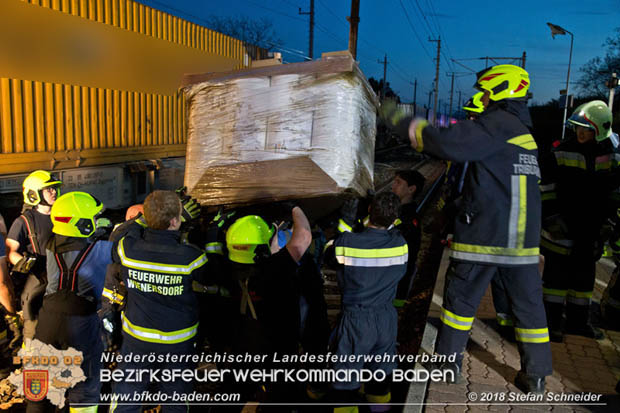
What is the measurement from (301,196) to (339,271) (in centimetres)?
109

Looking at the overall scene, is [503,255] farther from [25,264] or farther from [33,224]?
[33,224]

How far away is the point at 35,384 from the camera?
2734 millimetres

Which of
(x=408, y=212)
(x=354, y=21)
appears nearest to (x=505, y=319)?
(x=408, y=212)

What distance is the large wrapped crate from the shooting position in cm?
349

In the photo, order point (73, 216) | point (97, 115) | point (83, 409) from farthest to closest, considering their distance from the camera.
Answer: point (97, 115) → point (83, 409) → point (73, 216)

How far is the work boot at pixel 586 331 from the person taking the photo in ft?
12.0

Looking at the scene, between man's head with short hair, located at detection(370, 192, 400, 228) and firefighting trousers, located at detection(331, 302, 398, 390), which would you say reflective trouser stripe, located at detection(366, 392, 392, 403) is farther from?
man's head with short hair, located at detection(370, 192, 400, 228)

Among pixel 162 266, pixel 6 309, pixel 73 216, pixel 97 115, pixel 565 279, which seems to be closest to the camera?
Result: pixel 162 266

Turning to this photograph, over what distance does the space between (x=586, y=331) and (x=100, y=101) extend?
24.3ft

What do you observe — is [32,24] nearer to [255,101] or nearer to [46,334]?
[255,101]

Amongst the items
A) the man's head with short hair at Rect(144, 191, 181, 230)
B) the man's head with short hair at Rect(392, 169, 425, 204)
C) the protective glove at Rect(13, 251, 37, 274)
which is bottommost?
the protective glove at Rect(13, 251, 37, 274)

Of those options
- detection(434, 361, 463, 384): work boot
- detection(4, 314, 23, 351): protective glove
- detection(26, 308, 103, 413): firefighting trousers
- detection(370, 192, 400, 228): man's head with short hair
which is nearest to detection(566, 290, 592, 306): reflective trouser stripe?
detection(434, 361, 463, 384): work boot

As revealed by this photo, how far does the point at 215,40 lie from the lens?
31.3ft

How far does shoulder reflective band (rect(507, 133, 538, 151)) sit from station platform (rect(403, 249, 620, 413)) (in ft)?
5.08
